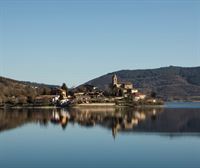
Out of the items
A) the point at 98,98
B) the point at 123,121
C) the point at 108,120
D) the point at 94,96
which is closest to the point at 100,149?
the point at 123,121

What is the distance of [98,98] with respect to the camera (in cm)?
7369

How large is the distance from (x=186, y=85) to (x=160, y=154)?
17504 centimetres

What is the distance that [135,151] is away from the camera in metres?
17.5

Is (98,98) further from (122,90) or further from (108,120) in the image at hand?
(108,120)

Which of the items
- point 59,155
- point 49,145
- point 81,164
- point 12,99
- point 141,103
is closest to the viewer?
point 81,164

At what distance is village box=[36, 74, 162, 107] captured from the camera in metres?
69.9

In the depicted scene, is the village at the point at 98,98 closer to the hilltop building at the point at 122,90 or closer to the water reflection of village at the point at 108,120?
the hilltop building at the point at 122,90

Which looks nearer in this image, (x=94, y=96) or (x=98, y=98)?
(x=98, y=98)

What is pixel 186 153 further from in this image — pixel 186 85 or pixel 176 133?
pixel 186 85

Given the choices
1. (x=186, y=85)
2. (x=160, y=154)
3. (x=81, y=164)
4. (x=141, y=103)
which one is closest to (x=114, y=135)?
(x=160, y=154)

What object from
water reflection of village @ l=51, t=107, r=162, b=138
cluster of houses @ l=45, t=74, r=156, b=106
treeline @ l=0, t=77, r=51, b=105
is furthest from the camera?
cluster of houses @ l=45, t=74, r=156, b=106

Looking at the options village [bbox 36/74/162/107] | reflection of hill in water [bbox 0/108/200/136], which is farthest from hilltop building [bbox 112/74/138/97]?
reflection of hill in water [bbox 0/108/200/136]

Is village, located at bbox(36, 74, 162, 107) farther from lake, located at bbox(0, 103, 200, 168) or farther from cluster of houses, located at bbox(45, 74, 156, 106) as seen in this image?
lake, located at bbox(0, 103, 200, 168)

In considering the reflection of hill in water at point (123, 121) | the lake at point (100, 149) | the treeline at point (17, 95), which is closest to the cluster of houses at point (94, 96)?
the treeline at point (17, 95)
